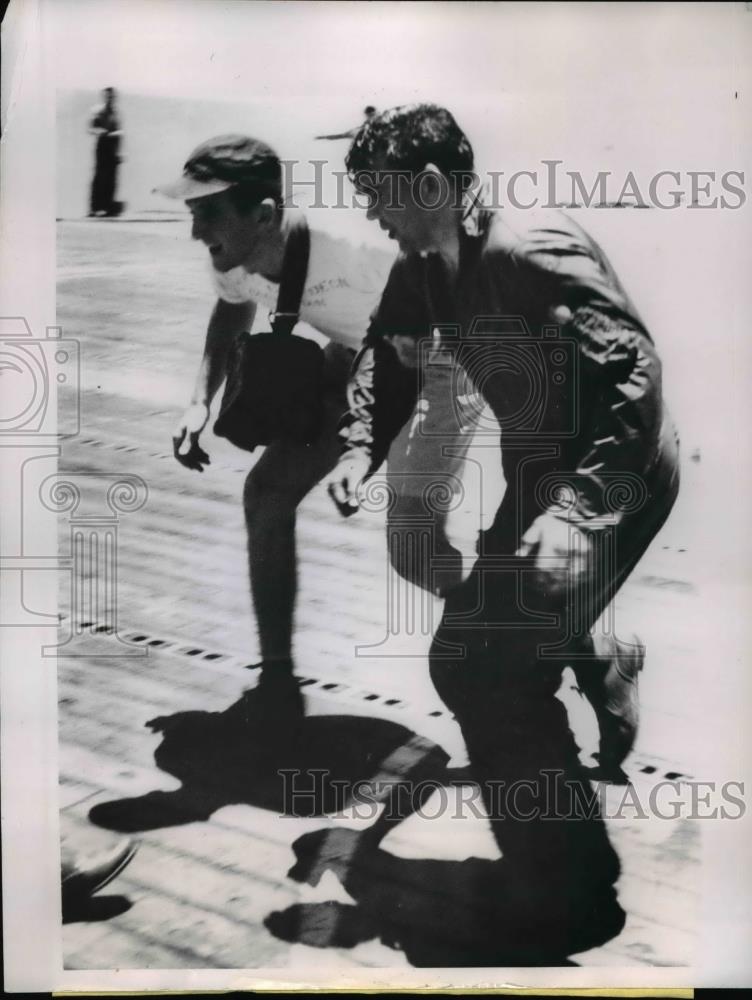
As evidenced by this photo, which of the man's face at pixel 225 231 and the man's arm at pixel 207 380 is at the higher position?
the man's face at pixel 225 231

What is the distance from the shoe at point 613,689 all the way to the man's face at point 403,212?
0.91m

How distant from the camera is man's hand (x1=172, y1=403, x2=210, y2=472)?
174 cm

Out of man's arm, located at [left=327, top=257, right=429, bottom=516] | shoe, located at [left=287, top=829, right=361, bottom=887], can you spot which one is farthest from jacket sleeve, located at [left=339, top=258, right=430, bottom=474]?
shoe, located at [left=287, top=829, right=361, bottom=887]

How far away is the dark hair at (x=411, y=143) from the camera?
1713 mm

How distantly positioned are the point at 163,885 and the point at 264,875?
21 cm

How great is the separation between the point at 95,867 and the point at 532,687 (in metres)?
0.98

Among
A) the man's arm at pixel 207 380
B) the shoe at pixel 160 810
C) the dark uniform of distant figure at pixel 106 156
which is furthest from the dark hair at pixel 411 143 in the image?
the shoe at pixel 160 810

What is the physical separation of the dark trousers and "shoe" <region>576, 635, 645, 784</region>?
47 millimetres

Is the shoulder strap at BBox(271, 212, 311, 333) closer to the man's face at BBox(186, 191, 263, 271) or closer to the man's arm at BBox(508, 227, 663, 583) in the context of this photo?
the man's face at BBox(186, 191, 263, 271)

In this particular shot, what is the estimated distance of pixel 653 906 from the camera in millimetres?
1762

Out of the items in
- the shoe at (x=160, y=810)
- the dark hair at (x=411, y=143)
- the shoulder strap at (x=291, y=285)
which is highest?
the dark hair at (x=411, y=143)

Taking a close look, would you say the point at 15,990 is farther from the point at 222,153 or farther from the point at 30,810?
the point at 222,153

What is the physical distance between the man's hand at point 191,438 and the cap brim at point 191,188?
43 cm

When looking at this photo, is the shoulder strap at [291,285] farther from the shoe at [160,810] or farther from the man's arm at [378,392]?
the shoe at [160,810]
